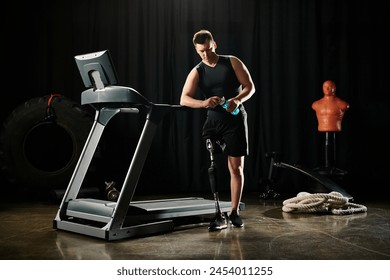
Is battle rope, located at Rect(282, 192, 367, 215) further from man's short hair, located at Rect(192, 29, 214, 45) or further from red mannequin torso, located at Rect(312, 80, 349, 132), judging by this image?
man's short hair, located at Rect(192, 29, 214, 45)

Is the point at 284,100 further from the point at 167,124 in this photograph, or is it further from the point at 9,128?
the point at 9,128

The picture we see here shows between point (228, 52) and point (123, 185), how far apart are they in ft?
10.4

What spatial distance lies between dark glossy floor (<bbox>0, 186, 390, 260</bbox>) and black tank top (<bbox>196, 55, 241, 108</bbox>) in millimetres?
957

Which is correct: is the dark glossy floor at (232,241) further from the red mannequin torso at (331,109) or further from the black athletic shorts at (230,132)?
the red mannequin torso at (331,109)

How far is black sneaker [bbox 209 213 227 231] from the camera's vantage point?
3.41 m

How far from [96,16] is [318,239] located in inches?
147

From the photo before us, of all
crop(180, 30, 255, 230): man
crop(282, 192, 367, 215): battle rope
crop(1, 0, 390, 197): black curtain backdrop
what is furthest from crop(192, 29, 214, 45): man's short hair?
crop(1, 0, 390, 197): black curtain backdrop

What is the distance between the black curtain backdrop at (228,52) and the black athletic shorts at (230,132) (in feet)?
7.15

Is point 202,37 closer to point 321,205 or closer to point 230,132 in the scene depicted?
point 230,132

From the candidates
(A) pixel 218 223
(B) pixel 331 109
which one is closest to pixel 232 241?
(A) pixel 218 223

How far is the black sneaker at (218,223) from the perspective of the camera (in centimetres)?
341

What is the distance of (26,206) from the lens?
471cm

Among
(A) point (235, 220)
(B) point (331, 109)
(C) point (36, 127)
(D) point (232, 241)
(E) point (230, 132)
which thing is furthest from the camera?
(B) point (331, 109)

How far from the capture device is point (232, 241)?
308cm
